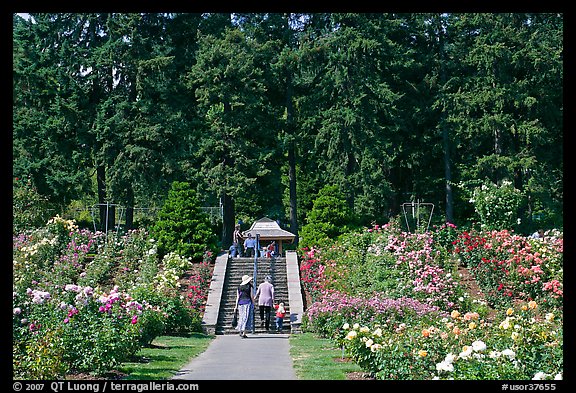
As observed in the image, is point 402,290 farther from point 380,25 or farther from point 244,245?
point 380,25

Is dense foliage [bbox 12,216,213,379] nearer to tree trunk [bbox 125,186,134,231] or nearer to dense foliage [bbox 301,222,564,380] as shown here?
dense foliage [bbox 301,222,564,380]

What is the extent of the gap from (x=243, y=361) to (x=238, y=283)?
10.2 metres

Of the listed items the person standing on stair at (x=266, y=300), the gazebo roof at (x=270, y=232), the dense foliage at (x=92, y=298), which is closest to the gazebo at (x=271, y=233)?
the gazebo roof at (x=270, y=232)

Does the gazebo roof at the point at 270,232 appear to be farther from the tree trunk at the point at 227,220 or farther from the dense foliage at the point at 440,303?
the dense foliage at the point at 440,303

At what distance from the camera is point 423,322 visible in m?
11.9

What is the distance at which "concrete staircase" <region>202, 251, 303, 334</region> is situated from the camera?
720 inches

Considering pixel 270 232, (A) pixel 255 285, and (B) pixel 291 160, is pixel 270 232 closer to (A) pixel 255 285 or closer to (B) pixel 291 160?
(B) pixel 291 160

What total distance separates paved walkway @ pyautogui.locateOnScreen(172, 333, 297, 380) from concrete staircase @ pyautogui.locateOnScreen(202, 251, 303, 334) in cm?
187

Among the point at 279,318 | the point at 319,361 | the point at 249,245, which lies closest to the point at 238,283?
the point at 249,245

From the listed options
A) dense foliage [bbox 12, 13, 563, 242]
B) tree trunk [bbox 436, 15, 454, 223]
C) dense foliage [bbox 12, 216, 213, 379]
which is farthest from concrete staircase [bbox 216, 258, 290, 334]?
tree trunk [bbox 436, 15, 454, 223]

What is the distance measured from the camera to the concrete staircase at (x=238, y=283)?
60.0 feet

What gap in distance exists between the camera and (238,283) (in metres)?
Answer: 21.4

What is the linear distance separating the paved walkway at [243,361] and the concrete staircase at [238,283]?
73.6 inches
